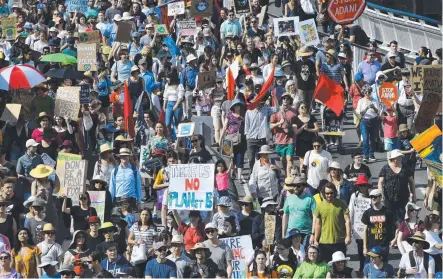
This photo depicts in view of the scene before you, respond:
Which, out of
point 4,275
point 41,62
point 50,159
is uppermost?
point 41,62

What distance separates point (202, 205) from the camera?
22.3 metres

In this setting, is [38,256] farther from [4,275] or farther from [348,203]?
[348,203]

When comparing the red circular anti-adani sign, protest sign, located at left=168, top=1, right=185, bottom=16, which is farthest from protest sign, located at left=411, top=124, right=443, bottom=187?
protest sign, located at left=168, top=1, right=185, bottom=16

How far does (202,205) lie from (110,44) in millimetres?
13969

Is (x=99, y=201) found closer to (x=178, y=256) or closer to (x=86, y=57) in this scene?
(x=178, y=256)

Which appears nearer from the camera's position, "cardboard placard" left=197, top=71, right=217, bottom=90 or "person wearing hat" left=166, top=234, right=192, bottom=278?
"person wearing hat" left=166, top=234, right=192, bottom=278

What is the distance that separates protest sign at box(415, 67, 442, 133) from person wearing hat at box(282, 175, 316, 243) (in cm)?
243

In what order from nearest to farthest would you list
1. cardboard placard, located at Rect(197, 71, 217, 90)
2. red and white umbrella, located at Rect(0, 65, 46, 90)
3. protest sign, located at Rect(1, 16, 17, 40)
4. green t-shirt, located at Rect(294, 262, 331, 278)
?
green t-shirt, located at Rect(294, 262, 331, 278) → red and white umbrella, located at Rect(0, 65, 46, 90) → cardboard placard, located at Rect(197, 71, 217, 90) → protest sign, located at Rect(1, 16, 17, 40)

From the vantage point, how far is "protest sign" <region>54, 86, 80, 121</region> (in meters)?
26.9

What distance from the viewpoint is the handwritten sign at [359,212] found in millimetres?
22266

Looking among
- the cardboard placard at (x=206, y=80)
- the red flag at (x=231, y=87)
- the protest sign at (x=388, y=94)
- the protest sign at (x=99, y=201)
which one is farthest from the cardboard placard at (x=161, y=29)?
the protest sign at (x=99, y=201)

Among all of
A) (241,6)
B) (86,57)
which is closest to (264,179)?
(86,57)

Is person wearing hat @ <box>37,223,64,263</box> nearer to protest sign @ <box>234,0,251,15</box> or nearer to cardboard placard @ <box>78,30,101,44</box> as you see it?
cardboard placard @ <box>78,30,101,44</box>

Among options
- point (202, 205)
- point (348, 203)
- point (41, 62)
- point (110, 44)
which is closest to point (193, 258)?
point (202, 205)
